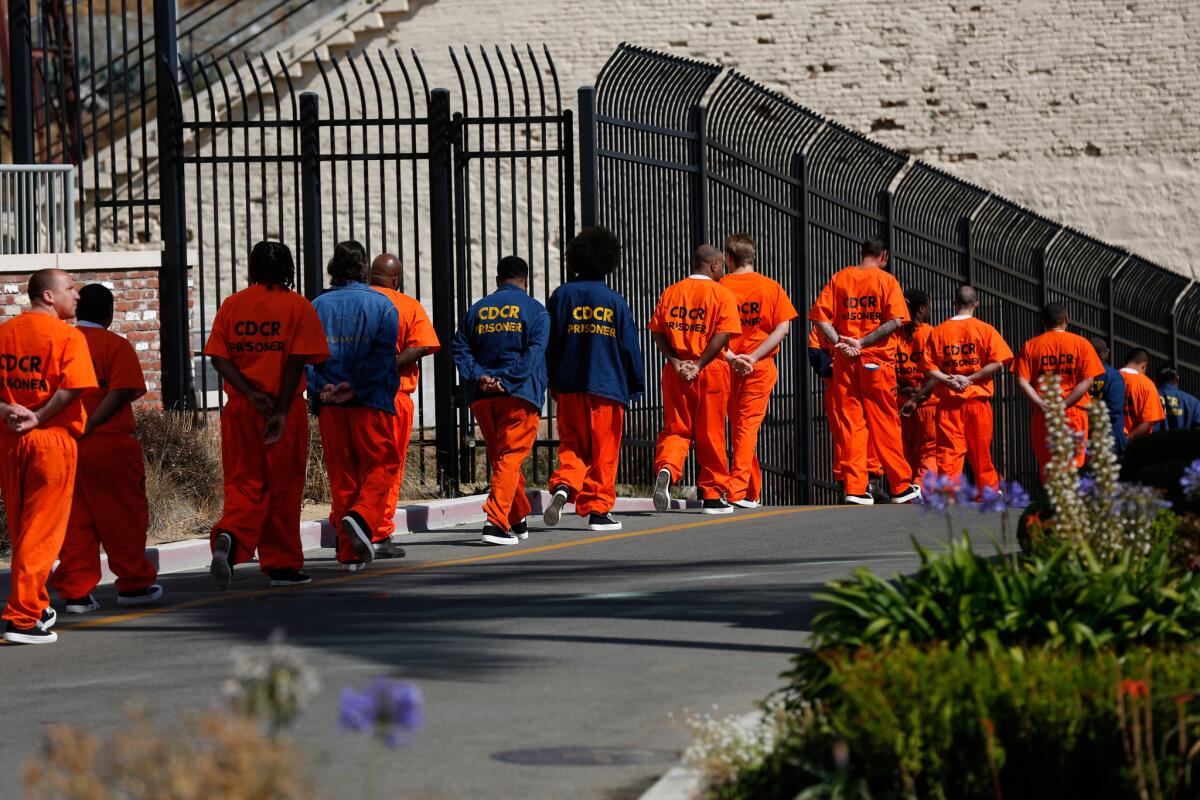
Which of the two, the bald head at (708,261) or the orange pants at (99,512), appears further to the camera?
A: the bald head at (708,261)

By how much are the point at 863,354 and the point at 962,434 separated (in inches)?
80.6

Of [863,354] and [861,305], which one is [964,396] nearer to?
[863,354]

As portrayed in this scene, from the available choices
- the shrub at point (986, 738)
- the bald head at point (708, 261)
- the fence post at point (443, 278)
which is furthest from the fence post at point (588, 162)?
the shrub at point (986, 738)

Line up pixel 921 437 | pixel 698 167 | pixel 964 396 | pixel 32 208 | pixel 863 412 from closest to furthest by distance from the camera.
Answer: pixel 863 412, pixel 698 167, pixel 964 396, pixel 921 437, pixel 32 208

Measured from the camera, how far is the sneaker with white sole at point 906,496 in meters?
15.4

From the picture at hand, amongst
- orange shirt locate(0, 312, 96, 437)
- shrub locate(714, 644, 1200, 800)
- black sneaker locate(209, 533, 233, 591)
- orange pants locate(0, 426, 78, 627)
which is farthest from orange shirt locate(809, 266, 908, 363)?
shrub locate(714, 644, 1200, 800)

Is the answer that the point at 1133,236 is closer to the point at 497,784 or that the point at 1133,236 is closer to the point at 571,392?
the point at 571,392

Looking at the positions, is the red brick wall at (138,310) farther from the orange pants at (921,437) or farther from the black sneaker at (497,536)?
the orange pants at (921,437)

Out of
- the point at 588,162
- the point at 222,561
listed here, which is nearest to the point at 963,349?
the point at 588,162

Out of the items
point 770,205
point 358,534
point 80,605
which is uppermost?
point 770,205

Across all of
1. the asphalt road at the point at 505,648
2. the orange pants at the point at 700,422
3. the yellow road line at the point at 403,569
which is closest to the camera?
the asphalt road at the point at 505,648

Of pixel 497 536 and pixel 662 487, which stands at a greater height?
pixel 662 487

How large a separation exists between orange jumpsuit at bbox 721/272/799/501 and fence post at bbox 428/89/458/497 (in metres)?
2.39

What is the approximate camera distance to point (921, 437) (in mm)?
16922
